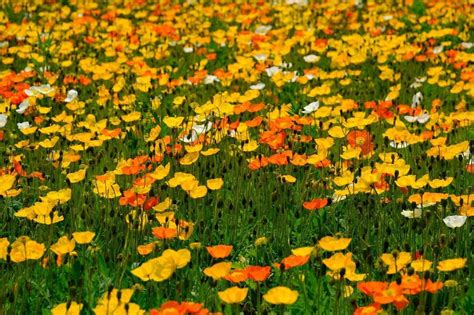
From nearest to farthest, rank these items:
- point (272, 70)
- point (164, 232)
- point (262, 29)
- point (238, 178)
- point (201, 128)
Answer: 1. point (164, 232)
2. point (238, 178)
3. point (201, 128)
4. point (272, 70)
5. point (262, 29)

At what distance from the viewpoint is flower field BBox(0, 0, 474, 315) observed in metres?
2.42

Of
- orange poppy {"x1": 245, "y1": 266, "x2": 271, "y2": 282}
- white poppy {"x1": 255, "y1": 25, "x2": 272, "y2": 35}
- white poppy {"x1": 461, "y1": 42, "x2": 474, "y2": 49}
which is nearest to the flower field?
orange poppy {"x1": 245, "y1": 266, "x2": 271, "y2": 282}

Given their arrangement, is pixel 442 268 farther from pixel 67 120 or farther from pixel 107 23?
pixel 107 23

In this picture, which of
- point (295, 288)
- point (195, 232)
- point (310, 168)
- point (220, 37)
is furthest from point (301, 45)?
point (295, 288)

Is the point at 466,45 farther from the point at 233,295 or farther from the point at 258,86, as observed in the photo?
the point at 233,295

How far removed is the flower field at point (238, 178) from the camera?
2423 millimetres

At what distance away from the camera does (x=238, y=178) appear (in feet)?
10.8

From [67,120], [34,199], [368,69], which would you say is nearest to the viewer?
[34,199]

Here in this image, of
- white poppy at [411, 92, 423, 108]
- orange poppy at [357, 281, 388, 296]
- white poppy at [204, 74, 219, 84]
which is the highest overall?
orange poppy at [357, 281, 388, 296]

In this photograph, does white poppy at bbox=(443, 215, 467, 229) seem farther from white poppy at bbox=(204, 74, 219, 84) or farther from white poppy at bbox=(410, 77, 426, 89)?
white poppy at bbox=(204, 74, 219, 84)

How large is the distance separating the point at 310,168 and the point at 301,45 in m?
3.07

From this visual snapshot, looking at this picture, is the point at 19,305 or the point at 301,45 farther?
the point at 301,45

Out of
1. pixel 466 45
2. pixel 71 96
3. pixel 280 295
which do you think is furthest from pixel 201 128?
pixel 466 45

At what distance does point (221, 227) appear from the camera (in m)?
3.15
